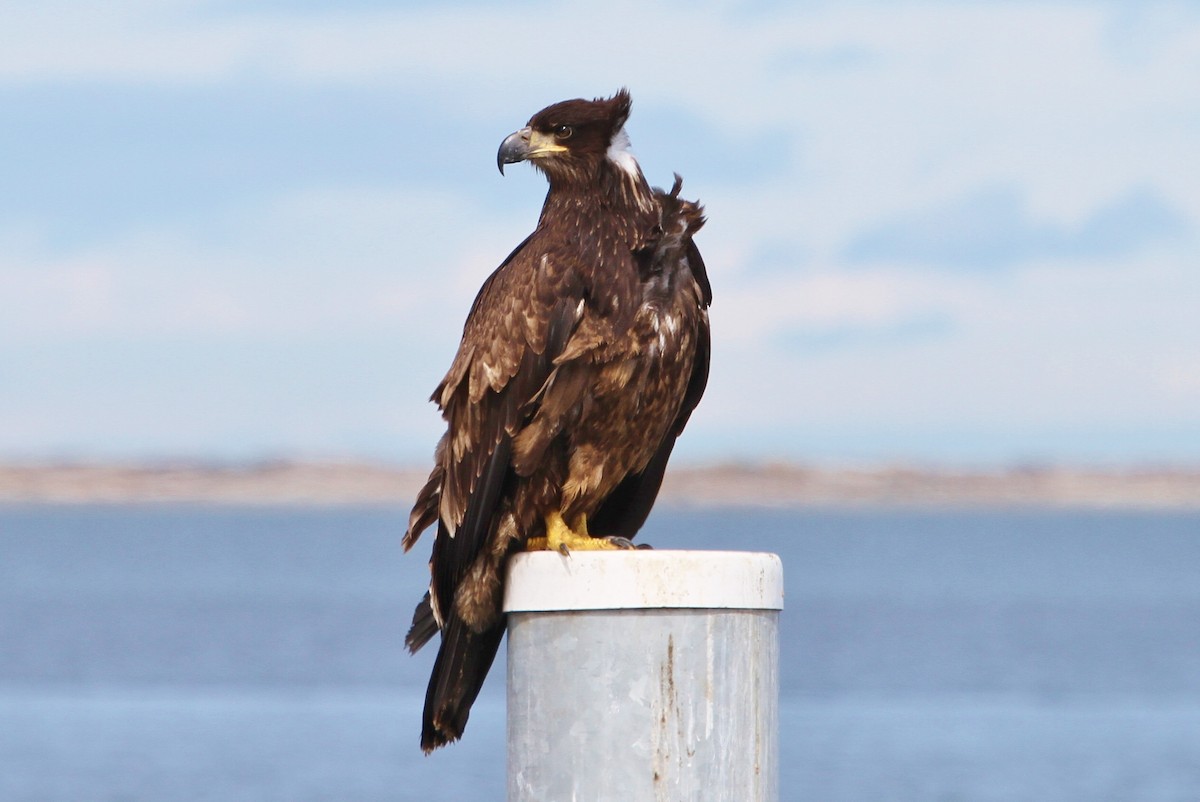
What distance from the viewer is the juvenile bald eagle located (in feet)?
17.8

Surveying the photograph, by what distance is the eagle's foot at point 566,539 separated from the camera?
552 cm

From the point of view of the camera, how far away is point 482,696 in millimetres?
31828

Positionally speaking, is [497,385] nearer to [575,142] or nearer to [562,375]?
[562,375]

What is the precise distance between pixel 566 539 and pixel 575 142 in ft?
4.14

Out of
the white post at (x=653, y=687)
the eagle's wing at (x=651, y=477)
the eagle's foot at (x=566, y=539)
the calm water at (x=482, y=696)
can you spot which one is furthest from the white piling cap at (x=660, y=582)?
the calm water at (x=482, y=696)

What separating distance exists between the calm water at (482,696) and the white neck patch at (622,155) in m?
16.6

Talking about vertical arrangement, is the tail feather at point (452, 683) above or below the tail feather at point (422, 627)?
below

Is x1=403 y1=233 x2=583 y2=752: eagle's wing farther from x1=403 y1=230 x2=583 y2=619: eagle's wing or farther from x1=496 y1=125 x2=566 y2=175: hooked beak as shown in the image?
x1=496 y1=125 x2=566 y2=175: hooked beak

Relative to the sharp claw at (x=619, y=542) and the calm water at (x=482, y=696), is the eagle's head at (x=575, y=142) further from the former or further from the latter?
the calm water at (x=482, y=696)

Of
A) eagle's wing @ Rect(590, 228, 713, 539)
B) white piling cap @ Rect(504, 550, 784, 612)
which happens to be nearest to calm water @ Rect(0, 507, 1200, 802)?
eagle's wing @ Rect(590, 228, 713, 539)

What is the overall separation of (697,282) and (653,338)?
328mm

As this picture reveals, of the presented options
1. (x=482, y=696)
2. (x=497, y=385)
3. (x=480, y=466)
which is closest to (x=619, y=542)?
(x=480, y=466)

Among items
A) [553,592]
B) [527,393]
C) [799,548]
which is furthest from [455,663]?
[799,548]

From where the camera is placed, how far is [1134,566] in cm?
10525
